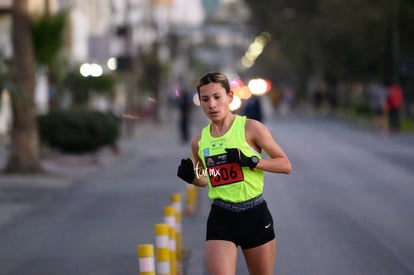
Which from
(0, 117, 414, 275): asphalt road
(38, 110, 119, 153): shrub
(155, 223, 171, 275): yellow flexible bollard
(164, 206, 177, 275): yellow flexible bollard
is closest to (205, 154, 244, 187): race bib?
(155, 223, 171, 275): yellow flexible bollard

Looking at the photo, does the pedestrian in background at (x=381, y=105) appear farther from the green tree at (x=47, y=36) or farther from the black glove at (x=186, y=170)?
the black glove at (x=186, y=170)

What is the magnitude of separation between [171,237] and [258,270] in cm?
323

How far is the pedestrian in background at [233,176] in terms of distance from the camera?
6516 mm

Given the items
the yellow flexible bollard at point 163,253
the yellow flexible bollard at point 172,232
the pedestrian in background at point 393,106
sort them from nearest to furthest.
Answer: the yellow flexible bollard at point 163,253, the yellow flexible bollard at point 172,232, the pedestrian in background at point 393,106

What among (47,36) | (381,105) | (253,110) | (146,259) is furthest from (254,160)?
(381,105)

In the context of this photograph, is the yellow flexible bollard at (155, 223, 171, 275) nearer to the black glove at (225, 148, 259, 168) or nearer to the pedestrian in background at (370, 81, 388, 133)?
the black glove at (225, 148, 259, 168)

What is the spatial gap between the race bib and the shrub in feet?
65.7

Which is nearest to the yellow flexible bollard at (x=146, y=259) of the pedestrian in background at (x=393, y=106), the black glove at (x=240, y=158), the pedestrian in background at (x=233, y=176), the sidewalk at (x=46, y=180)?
the pedestrian in background at (x=233, y=176)

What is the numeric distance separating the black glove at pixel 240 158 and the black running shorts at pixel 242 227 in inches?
13.7

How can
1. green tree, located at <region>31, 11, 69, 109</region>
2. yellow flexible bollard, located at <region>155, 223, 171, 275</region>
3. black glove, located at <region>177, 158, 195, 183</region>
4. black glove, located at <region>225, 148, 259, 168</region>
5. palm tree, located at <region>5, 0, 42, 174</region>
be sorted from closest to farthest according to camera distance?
black glove, located at <region>225, 148, 259, 168</region> < black glove, located at <region>177, 158, 195, 183</region> < yellow flexible bollard, located at <region>155, 223, 171, 275</region> < palm tree, located at <region>5, 0, 42, 174</region> < green tree, located at <region>31, 11, 69, 109</region>

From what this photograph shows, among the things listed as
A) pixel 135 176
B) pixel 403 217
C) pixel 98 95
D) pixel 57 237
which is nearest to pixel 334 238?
pixel 403 217

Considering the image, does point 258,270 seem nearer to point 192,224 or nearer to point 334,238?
point 334,238

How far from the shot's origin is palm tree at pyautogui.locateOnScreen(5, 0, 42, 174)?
22.4 meters

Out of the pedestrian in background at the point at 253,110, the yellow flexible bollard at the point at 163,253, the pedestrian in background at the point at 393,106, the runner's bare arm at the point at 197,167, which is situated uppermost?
the runner's bare arm at the point at 197,167
